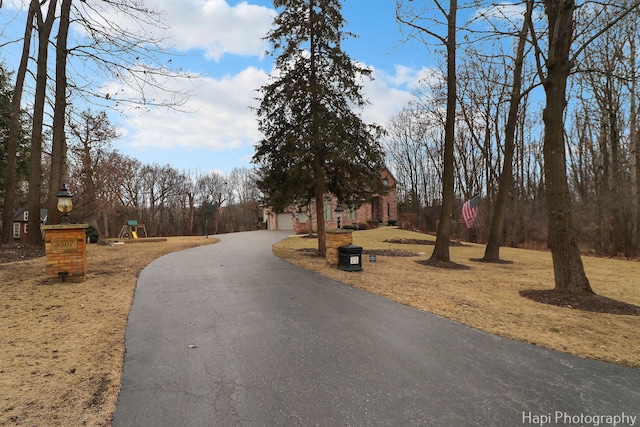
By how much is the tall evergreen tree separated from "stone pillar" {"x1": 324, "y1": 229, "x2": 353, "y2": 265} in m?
2.35

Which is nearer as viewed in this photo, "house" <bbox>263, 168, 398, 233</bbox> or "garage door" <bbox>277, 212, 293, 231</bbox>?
"house" <bbox>263, 168, 398, 233</bbox>

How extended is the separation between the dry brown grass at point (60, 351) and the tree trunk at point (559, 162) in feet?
25.4

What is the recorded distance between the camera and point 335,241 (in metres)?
10.5

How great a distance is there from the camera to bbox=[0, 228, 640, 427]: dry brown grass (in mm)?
2793

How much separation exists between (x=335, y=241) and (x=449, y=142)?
207 inches

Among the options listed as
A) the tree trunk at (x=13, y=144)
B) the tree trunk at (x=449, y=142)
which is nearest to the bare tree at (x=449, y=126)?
the tree trunk at (x=449, y=142)

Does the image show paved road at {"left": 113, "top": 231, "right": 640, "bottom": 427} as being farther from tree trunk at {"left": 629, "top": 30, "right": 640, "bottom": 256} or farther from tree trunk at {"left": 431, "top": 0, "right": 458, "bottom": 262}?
tree trunk at {"left": 629, "top": 30, "right": 640, "bottom": 256}

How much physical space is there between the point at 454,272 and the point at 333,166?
5551 mm

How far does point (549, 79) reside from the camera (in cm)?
711

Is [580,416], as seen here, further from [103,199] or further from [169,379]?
[103,199]

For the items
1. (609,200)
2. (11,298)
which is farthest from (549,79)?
(609,200)

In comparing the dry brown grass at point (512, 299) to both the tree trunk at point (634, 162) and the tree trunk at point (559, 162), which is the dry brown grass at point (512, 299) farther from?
the tree trunk at point (634, 162)

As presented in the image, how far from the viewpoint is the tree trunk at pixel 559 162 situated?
268 inches

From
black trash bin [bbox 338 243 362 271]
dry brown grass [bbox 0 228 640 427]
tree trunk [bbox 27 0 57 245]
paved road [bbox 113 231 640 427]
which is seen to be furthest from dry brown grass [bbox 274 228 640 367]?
tree trunk [bbox 27 0 57 245]
